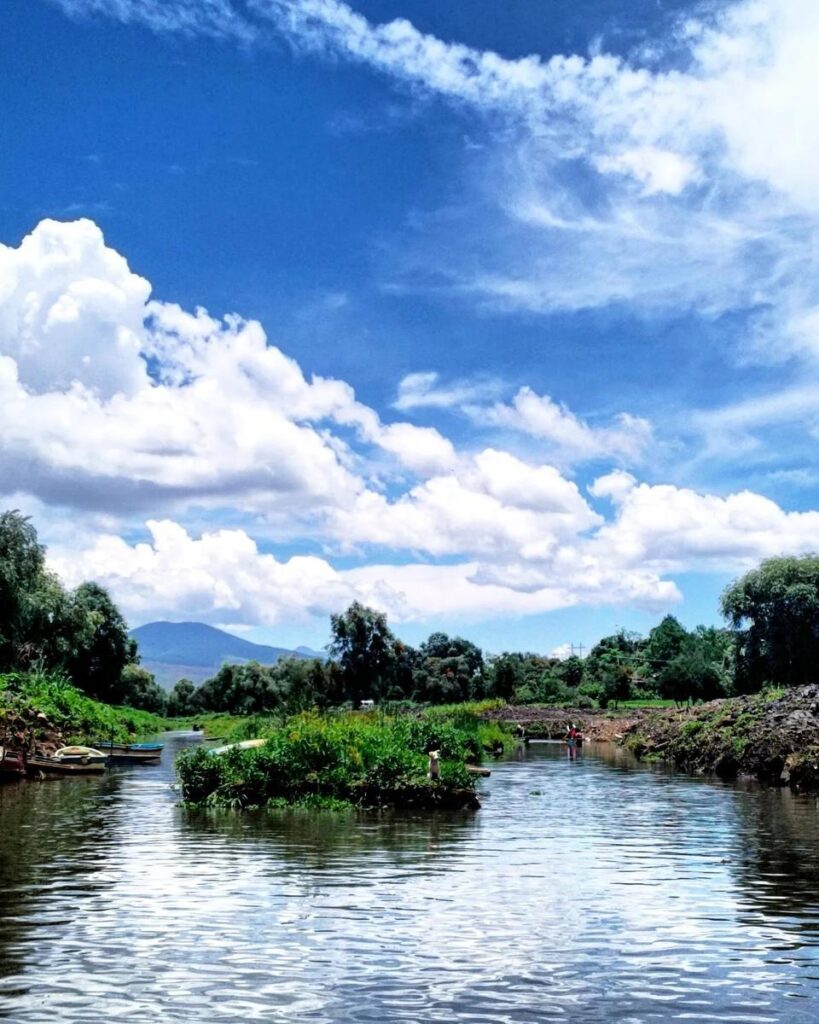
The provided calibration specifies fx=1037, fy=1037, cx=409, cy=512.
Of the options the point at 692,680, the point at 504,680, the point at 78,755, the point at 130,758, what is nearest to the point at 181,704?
the point at 504,680

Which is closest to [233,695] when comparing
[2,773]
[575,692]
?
[575,692]

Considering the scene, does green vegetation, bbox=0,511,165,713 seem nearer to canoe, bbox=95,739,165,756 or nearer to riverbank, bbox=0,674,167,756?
riverbank, bbox=0,674,167,756

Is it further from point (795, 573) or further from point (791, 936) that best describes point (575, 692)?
point (791, 936)

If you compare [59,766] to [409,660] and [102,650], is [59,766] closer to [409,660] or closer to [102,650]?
[102,650]

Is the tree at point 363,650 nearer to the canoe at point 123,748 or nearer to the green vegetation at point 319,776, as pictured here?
the canoe at point 123,748

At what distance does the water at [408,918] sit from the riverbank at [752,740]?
38.5 feet

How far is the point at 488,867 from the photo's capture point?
71.5 feet

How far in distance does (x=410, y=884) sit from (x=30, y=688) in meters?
41.6

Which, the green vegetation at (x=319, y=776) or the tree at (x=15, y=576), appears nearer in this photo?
the green vegetation at (x=319, y=776)

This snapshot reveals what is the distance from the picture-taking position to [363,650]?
4712 inches

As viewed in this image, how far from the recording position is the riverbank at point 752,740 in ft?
137

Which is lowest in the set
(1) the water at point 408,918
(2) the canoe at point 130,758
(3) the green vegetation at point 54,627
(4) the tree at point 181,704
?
(1) the water at point 408,918

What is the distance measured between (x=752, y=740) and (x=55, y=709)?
34.3m

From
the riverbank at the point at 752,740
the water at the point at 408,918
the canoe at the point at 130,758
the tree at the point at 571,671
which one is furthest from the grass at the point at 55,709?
the tree at the point at 571,671
